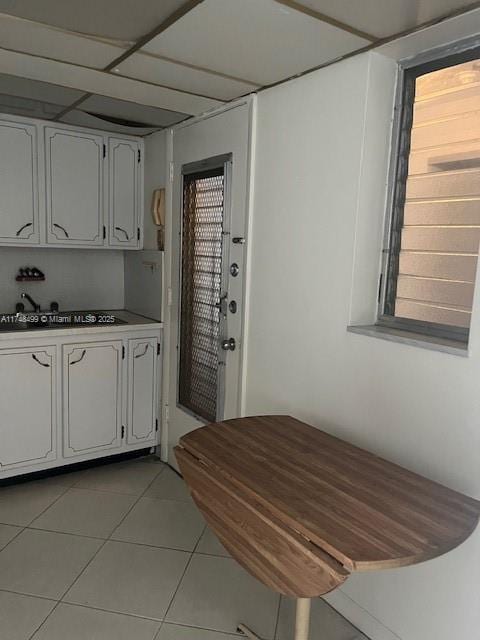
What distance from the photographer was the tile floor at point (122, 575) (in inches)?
74.6

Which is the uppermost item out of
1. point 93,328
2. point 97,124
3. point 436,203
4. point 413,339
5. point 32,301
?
point 97,124

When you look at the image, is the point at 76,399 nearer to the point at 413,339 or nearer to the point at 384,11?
the point at 413,339

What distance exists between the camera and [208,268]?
110 inches

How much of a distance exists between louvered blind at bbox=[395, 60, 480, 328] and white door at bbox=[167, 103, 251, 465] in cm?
86

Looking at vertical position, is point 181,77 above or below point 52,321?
above

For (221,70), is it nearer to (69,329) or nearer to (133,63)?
(133,63)

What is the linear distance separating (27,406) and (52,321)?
59 centimetres

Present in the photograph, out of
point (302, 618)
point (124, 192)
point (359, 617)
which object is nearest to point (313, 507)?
point (302, 618)

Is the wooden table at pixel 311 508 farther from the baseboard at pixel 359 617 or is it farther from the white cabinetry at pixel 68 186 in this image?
the white cabinetry at pixel 68 186

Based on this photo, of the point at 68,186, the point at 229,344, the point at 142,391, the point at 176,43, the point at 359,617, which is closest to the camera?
the point at 176,43

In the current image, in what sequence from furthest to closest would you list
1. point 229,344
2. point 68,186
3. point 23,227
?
point 68,186 → point 23,227 → point 229,344

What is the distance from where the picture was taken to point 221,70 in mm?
2049

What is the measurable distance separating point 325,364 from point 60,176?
214 centimetres

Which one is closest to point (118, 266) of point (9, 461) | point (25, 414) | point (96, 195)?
point (96, 195)
